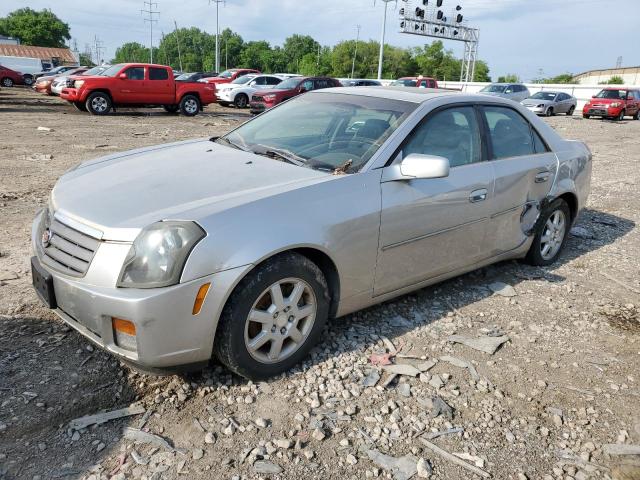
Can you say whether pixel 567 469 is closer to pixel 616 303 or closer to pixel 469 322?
pixel 469 322

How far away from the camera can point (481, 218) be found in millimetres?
4012

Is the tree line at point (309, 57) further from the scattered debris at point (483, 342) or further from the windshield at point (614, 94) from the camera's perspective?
the scattered debris at point (483, 342)

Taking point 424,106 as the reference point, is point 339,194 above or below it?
below

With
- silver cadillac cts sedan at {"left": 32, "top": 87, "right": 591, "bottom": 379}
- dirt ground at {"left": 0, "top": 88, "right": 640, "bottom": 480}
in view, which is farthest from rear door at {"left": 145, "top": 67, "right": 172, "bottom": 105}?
silver cadillac cts sedan at {"left": 32, "top": 87, "right": 591, "bottom": 379}

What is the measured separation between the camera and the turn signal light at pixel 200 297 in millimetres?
2561

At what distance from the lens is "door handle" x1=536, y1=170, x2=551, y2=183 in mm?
4555

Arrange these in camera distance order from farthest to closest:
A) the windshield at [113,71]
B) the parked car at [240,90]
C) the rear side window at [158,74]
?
the parked car at [240,90] → the rear side window at [158,74] → the windshield at [113,71]

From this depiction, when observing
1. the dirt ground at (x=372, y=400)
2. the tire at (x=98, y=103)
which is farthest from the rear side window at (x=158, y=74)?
the dirt ground at (x=372, y=400)

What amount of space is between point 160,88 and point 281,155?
648 inches

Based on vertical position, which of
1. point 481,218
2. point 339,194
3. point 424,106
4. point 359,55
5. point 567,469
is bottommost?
point 567,469

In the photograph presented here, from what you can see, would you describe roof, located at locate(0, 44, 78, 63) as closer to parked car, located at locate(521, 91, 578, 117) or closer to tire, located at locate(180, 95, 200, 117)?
tire, located at locate(180, 95, 200, 117)

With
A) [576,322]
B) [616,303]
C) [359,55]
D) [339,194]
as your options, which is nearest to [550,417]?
[576,322]

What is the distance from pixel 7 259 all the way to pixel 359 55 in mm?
100285

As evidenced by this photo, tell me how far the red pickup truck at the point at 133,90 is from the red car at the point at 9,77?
1710 cm
